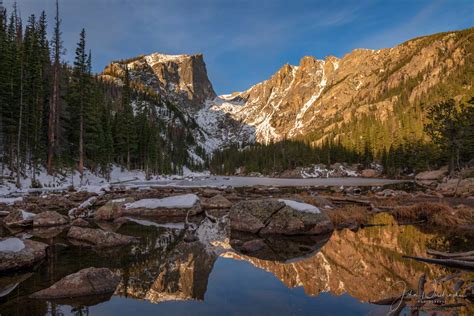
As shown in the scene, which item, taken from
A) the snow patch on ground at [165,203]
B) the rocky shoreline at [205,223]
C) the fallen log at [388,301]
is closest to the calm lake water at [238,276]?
the fallen log at [388,301]

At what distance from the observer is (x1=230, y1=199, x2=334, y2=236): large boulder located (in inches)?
469

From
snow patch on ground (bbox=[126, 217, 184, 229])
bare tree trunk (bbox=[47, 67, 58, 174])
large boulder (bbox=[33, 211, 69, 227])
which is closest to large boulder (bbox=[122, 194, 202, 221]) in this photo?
snow patch on ground (bbox=[126, 217, 184, 229])

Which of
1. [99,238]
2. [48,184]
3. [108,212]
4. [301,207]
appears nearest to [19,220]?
[108,212]

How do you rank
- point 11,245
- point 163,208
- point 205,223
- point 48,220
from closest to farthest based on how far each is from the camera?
point 11,245, point 48,220, point 205,223, point 163,208

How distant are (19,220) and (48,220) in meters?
1.20

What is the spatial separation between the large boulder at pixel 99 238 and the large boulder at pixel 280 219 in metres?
4.66

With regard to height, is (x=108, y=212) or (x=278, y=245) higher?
(x=108, y=212)

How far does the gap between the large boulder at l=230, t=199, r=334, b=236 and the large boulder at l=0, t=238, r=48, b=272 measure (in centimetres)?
739

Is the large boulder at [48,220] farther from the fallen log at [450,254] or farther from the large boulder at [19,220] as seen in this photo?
the fallen log at [450,254]

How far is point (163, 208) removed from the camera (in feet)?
55.9

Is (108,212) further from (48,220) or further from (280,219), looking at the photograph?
(280,219)

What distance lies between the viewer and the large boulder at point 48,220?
12.8 m

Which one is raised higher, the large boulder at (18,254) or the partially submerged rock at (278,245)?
the large boulder at (18,254)

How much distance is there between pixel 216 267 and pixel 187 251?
1.79 metres
